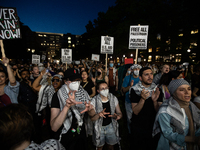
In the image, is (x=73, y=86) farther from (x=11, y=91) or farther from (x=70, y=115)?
(x=11, y=91)

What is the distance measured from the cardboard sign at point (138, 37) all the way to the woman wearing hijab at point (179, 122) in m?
2.90

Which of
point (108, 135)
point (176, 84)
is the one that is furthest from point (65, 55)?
point (176, 84)

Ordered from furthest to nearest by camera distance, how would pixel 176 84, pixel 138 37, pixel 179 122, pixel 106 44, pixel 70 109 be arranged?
pixel 106 44 → pixel 138 37 → pixel 70 109 → pixel 176 84 → pixel 179 122

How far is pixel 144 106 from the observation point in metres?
2.39

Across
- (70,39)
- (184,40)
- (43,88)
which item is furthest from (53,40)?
(43,88)

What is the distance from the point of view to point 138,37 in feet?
14.7

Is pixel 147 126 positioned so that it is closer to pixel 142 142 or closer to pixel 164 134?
pixel 142 142

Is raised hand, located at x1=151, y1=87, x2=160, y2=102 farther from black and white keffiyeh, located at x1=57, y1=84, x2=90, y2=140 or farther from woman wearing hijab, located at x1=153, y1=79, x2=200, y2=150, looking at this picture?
black and white keffiyeh, located at x1=57, y1=84, x2=90, y2=140

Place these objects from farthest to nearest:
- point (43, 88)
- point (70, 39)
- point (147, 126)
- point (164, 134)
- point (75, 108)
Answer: point (70, 39) < point (43, 88) < point (147, 126) < point (75, 108) < point (164, 134)

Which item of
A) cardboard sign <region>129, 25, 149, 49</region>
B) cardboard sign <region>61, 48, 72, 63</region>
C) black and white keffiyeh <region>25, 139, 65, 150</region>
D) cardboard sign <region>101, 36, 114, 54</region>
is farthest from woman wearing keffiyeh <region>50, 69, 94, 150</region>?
cardboard sign <region>61, 48, 72, 63</region>

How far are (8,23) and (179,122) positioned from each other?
5317 millimetres

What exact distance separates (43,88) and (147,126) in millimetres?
3084

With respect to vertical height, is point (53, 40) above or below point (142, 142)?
above

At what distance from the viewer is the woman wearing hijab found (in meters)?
1.77
